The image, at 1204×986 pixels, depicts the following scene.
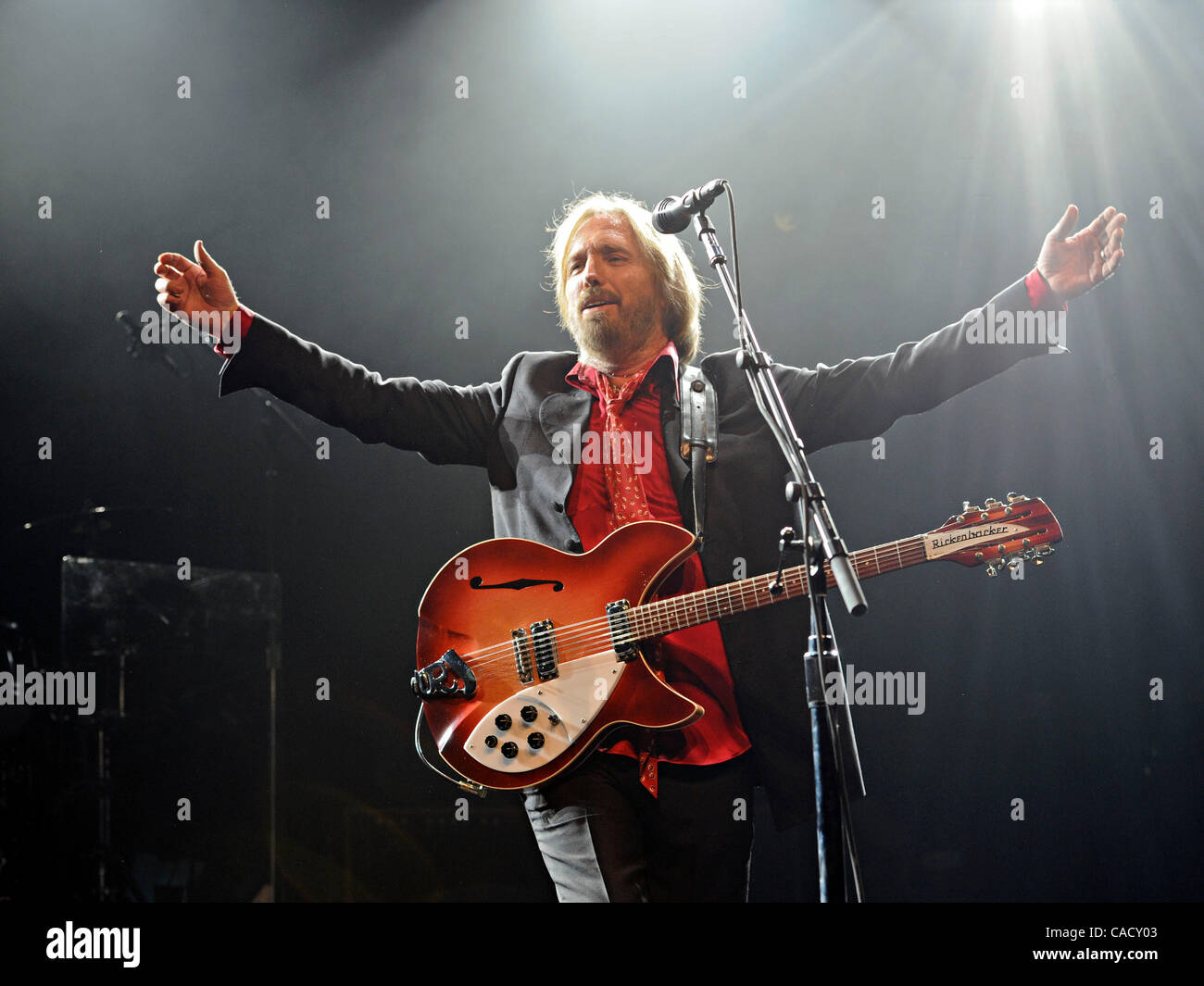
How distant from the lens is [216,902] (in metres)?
2.97

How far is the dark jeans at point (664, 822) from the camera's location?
8.72ft

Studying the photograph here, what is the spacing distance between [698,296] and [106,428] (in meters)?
2.01

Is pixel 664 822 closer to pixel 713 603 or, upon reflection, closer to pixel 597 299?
pixel 713 603

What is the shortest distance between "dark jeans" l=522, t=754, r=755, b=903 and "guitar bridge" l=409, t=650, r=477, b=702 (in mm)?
362

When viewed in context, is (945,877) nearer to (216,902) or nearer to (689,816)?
(689,816)

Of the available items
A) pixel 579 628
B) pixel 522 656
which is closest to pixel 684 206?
pixel 579 628

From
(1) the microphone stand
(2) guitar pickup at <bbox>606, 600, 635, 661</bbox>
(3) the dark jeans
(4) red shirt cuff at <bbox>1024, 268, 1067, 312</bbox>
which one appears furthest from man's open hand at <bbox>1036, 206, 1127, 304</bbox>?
(3) the dark jeans

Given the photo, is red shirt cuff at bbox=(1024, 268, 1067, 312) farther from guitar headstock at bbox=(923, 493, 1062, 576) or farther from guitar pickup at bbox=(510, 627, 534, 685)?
guitar pickup at bbox=(510, 627, 534, 685)

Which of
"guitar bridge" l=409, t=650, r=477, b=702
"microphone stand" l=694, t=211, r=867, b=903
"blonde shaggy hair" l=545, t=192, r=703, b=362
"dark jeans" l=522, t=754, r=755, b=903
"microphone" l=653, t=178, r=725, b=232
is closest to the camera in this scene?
"microphone stand" l=694, t=211, r=867, b=903

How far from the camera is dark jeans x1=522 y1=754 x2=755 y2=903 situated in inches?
105

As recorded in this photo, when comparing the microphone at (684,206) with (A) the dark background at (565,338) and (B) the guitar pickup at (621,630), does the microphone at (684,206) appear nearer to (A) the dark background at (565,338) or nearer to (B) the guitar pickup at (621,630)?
(A) the dark background at (565,338)

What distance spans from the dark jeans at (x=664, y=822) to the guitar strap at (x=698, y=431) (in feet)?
2.34

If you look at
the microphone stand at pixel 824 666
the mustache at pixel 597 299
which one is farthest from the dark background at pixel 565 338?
the microphone stand at pixel 824 666
